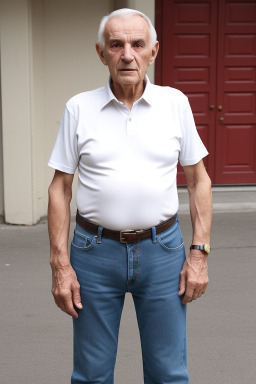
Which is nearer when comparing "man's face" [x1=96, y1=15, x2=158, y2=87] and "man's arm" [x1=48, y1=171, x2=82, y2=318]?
"man's face" [x1=96, y1=15, x2=158, y2=87]

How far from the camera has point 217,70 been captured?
30.3 feet

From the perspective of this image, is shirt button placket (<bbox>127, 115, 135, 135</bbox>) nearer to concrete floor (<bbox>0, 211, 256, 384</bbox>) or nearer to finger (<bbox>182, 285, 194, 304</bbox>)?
finger (<bbox>182, 285, 194, 304</bbox>)

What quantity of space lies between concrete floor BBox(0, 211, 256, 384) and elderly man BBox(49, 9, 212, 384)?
1246 millimetres

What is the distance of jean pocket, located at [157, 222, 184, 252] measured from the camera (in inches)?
116

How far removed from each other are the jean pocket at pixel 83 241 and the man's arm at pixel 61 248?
5cm

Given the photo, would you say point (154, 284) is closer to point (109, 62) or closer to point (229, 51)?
point (109, 62)

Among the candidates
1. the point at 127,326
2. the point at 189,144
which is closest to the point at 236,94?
the point at 127,326

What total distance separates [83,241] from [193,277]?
48cm

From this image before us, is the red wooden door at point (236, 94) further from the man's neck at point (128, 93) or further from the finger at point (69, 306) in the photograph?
the finger at point (69, 306)

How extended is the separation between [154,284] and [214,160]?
659 cm

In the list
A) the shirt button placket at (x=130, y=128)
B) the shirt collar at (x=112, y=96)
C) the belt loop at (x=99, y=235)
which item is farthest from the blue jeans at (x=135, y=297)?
the shirt collar at (x=112, y=96)

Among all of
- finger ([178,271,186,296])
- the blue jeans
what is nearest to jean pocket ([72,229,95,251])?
the blue jeans

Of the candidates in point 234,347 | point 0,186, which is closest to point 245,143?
point 0,186

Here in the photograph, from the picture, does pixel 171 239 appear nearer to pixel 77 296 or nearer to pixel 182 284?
pixel 182 284
